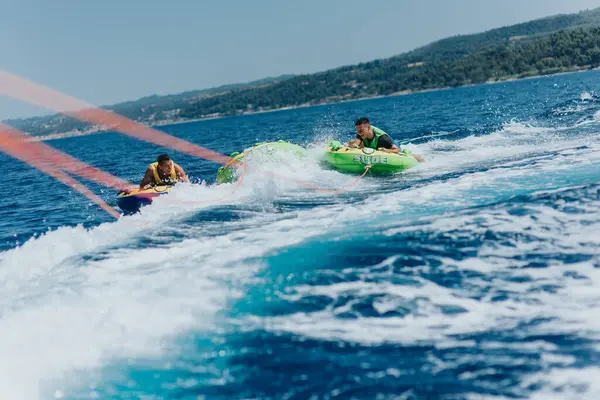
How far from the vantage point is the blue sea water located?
12.9 ft

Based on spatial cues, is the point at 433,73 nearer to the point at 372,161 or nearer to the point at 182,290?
the point at 372,161

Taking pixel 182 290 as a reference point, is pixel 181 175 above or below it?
above

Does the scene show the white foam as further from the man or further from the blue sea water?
the man

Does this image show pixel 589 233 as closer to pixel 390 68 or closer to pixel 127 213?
pixel 127 213

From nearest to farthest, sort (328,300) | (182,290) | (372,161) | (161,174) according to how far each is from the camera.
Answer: (328,300), (182,290), (161,174), (372,161)

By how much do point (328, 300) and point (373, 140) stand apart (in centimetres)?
943

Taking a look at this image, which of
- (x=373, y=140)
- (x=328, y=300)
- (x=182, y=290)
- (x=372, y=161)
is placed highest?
(x=373, y=140)

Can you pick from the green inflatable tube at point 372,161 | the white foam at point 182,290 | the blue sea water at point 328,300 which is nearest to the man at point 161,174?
the white foam at point 182,290

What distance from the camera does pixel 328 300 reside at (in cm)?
→ 528

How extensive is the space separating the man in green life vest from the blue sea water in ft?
12.7

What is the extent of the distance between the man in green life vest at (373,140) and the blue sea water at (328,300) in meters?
3.87

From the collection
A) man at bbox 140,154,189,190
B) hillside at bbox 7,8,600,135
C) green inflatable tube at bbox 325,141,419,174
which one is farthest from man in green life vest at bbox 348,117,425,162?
hillside at bbox 7,8,600,135

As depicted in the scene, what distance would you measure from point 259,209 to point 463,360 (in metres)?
6.72

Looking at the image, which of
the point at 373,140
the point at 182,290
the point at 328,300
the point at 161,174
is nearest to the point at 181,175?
the point at 161,174
